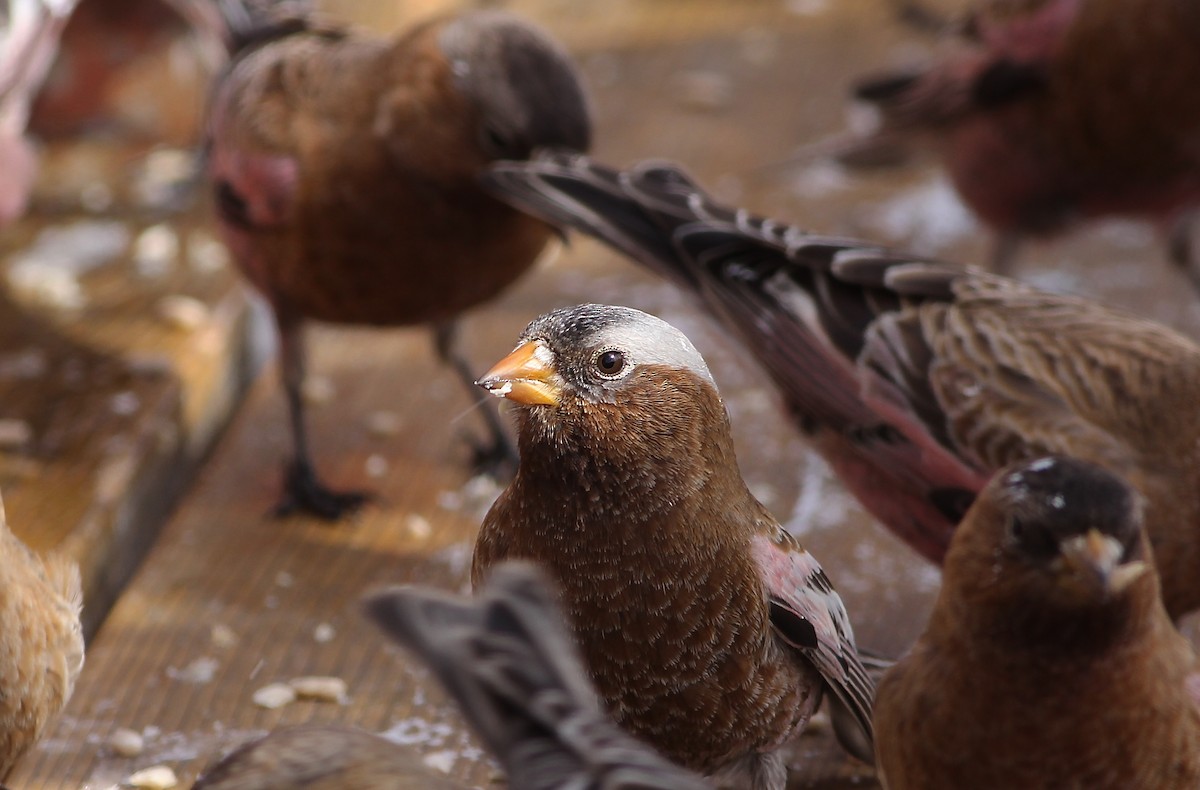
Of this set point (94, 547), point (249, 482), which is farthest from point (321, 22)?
point (94, 547)

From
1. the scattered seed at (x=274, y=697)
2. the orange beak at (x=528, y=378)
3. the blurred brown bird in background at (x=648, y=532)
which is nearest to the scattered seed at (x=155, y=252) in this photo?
the scattered seed at (x=274, y=697)

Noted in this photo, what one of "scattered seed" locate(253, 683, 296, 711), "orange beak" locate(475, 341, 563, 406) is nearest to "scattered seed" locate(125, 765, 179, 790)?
"scattered seed" locate(253, 683, 296, 711)

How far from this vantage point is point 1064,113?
3.90 m

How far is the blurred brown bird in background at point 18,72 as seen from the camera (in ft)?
12.5

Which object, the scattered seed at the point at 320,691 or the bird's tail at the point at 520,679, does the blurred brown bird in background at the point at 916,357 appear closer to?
the scattered seed at the point at 320,691

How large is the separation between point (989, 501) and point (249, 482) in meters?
2.08

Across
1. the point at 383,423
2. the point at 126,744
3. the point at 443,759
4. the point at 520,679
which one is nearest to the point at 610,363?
the point at 520,679

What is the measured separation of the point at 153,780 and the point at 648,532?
1.01m

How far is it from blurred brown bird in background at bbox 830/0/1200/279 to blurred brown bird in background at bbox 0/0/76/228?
92.1 inches

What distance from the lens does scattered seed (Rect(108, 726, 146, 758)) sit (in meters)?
2.55

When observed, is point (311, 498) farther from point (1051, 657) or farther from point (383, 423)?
point (1051, 657)

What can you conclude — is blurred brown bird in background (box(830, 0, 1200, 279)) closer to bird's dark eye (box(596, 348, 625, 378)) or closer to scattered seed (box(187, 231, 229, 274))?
scattered seed (box(187, 231, 229, 274))

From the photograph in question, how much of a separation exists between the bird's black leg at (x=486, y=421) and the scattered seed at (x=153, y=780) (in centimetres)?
123

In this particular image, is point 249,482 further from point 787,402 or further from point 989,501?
point 989,501
